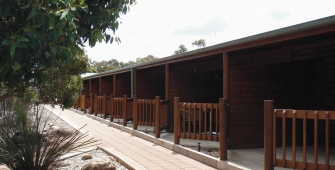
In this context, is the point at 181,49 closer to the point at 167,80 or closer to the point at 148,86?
the point at 148,86

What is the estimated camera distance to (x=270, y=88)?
7.55m

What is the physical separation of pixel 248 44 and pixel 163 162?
8.58ft

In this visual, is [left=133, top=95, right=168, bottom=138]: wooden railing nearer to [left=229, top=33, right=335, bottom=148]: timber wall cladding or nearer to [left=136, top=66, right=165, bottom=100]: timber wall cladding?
[left=229, top=33, right=335, bottom=148]: timber wall cladding

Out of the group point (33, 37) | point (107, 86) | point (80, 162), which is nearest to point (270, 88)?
point (80, 162)

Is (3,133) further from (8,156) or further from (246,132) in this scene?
(246,132)

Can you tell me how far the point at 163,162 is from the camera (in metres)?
6.55

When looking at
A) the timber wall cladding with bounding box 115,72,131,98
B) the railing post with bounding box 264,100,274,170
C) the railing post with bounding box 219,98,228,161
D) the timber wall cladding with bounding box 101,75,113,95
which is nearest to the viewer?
the railing post with bounding box 264,100,274,170

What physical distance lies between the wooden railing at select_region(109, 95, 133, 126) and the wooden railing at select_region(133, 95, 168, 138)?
1107 mm

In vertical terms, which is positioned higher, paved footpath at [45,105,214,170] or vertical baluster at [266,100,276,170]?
vertical baluster at [266,100,276,170]

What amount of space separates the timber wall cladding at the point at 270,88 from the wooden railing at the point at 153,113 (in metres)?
2.31

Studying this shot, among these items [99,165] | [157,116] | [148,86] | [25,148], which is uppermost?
[148,86]

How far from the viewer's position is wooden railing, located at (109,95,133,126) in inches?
460

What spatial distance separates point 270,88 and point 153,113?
3.44 meters

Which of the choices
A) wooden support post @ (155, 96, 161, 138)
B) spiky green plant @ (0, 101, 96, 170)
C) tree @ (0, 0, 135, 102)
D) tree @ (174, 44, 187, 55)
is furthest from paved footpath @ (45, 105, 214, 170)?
tree @ (174, 44, 187, 55)
